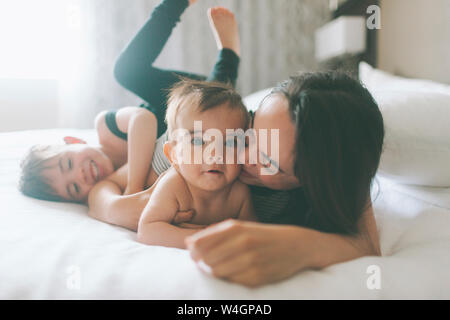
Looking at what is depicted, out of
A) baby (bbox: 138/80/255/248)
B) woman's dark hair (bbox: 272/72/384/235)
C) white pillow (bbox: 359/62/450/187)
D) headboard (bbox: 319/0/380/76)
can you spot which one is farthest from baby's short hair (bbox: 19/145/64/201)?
headboard (bbox: 319/0/380/76)

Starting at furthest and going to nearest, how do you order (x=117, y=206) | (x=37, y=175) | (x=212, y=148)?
(x=37, y=175) < (x=117, y=206) < (x=212, y=148)

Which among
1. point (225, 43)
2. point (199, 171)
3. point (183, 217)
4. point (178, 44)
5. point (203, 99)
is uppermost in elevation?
point (178, 44)

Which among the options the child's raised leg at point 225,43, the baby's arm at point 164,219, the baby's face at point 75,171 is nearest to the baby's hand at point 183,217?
the baby's arm at point 164,219

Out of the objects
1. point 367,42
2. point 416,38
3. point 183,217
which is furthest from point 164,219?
point 367,42

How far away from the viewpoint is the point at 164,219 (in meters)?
0.63

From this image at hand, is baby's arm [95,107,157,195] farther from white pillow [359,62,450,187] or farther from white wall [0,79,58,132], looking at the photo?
→ white wall [0,79,58,132]

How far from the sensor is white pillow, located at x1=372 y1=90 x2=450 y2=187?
25.5 inches

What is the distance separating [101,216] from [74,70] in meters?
1.76

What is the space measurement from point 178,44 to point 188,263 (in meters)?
2.11

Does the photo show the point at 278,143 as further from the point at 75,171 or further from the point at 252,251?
the point at 75,171

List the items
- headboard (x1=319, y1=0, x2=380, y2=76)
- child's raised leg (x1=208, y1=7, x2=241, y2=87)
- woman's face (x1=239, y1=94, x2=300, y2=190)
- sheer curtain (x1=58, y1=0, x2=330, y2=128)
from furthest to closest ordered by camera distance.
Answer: sheer curtain (x1=58, y1=0, x2=330, y2=128) < headboard (x1=319, y1=0, x2=380, y2=76) < child's raised leg (x1=208, y1=7, x2=241, y2=87) < woman's face (x1=239, y1=94, x2=300, y2=190)

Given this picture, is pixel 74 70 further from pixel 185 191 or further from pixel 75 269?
pixel 75 269

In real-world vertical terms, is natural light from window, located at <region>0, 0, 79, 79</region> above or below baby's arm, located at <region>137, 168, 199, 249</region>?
→ above
